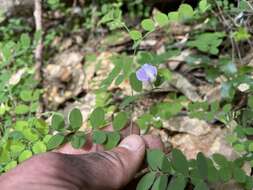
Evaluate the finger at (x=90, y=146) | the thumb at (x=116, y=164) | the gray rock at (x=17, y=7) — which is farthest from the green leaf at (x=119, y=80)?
the gray rock at (x=17, y=7)

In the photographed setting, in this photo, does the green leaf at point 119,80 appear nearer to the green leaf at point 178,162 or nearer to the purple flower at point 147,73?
the purple flower at point 147,73

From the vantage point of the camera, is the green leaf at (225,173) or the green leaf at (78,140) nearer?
the green leaf at (225,173)

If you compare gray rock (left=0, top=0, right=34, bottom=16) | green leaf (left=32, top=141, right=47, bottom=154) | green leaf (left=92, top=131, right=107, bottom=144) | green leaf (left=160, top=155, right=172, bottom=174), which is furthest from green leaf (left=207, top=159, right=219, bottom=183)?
gray rock (left=0, top=0, right=34, bottom=16)

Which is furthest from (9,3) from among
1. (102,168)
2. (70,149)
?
(102,168)

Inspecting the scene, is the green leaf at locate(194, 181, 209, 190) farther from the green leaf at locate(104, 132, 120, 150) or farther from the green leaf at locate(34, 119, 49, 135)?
the green leaf at locate(34, 119, 49, 135)

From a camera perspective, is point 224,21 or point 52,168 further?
point 224,21

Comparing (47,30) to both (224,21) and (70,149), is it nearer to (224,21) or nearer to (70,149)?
(224,21)
